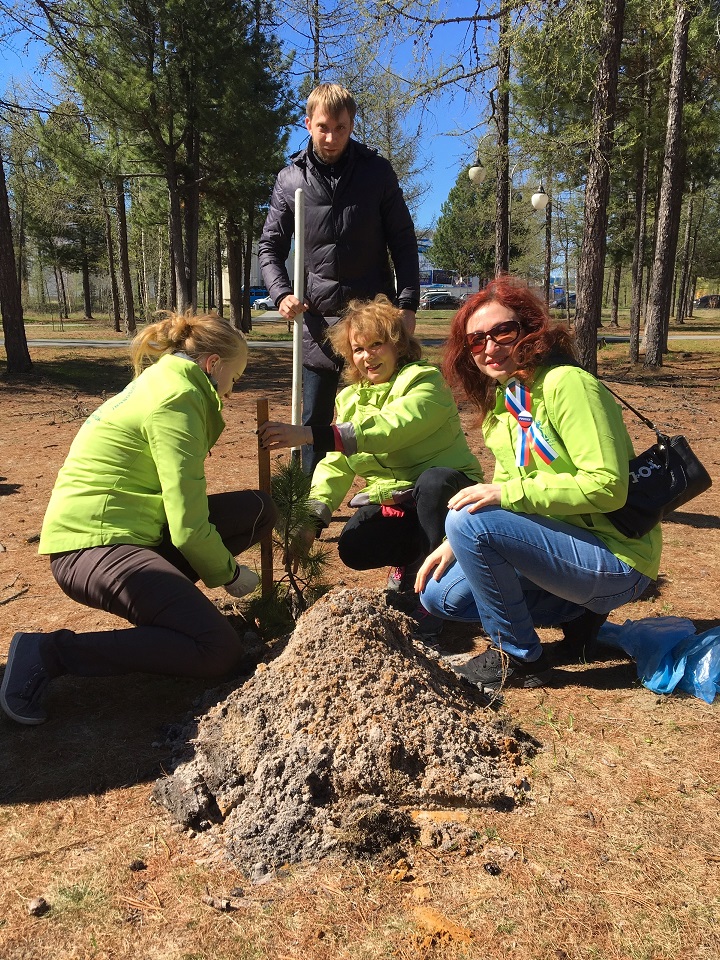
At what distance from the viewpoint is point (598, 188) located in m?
8.24

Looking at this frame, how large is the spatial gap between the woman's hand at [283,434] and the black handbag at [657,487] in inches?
43.0

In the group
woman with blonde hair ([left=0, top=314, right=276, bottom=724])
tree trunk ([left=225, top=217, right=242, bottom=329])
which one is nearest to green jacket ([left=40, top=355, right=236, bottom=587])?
woman with blonde hair ([left=0, top=314, right=276, bottom=724])

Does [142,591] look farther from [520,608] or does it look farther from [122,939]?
[520,608]

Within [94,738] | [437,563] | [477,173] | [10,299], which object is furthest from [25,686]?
[477,173]

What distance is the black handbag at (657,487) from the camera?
2389 millimetres

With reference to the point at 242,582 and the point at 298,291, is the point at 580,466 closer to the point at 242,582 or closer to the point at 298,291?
the point at 242,582

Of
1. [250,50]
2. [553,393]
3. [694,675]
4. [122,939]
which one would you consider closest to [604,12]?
[553,393]

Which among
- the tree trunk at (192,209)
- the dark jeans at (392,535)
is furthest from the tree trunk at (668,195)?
the dark jeans at (392,535)

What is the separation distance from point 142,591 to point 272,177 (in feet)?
52.8

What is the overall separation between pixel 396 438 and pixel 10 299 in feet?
31.8

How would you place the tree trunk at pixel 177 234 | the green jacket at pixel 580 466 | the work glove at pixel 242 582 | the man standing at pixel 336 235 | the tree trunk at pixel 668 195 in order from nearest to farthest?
the green jacket at pixel 580 466, the work glove at pixel 242 582, the man standing at pixel 336 235, the tree trunk at pixel 668 195, the tree trunk at pixel 177 234

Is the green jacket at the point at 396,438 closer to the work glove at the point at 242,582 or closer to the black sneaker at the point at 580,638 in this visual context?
the work glove at the point at 242,582

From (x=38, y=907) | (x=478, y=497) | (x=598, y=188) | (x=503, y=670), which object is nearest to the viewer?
(x=38, y=907)

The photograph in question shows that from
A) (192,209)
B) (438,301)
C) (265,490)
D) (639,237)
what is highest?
(192,209)
